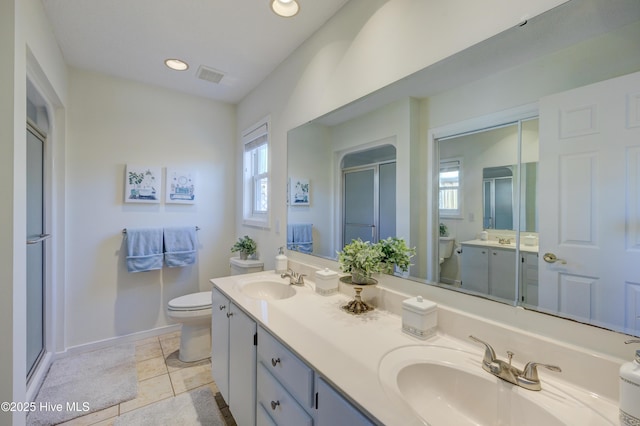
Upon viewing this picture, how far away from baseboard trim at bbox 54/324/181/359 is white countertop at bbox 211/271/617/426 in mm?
1757

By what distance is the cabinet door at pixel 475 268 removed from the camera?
102 centimetres

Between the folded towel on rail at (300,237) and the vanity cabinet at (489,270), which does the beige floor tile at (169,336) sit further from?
the vanity cabinet at (489,270)

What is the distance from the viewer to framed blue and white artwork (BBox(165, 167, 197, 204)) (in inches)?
107

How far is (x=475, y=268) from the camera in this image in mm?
1055

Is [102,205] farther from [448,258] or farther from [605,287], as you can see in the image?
[605,287]

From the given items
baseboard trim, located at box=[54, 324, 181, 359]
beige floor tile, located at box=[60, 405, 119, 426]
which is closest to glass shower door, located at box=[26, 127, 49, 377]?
baseboard trim, located at box=[54, 324, 181, 359]

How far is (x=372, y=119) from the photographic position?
1476 mm

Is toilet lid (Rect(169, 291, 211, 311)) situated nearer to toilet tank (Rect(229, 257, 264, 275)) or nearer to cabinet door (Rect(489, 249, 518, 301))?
toilet tank (Rect(229, 257, 264, 275))

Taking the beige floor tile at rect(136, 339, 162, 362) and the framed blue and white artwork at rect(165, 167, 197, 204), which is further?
the framed blue and white artwork at rect(165, 167, 197, 204)

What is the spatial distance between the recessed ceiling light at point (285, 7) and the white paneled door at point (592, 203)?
144cm

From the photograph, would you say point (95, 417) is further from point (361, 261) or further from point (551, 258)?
point (551, 258)

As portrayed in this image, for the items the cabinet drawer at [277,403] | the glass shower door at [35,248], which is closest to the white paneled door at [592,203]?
the cabinet drawer at [277,403]

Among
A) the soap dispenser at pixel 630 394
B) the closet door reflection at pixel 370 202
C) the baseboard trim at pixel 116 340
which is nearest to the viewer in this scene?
the soap dispenser at pixel 630 394

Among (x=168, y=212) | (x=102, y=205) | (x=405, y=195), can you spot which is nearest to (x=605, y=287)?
(x=405, y=195)
